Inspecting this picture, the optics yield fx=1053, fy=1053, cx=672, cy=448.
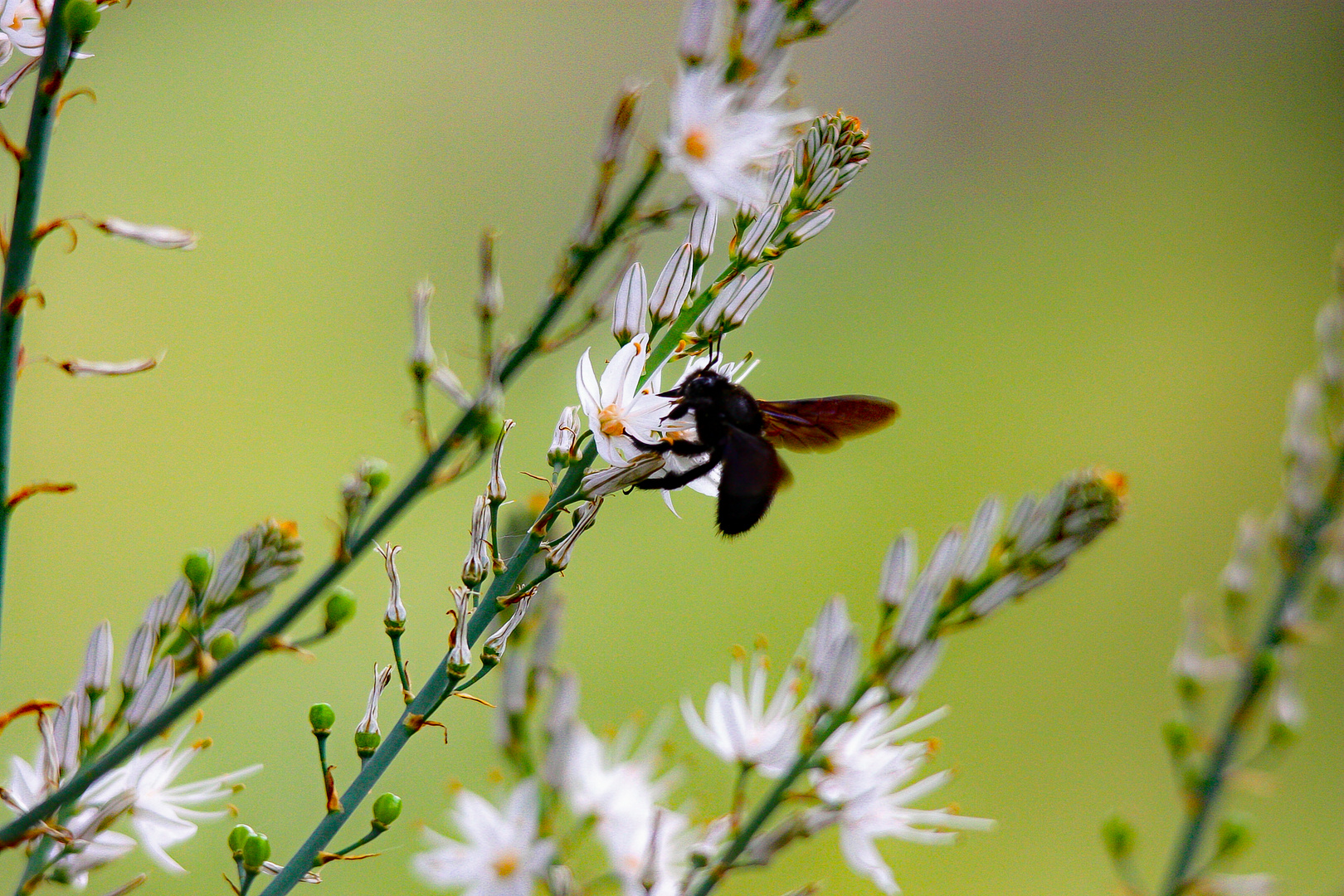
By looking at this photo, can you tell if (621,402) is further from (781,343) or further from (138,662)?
(781,343)

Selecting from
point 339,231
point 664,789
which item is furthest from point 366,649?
point 664,789

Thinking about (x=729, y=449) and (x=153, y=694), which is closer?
(x=153, y=694)

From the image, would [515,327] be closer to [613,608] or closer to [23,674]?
[613,608]

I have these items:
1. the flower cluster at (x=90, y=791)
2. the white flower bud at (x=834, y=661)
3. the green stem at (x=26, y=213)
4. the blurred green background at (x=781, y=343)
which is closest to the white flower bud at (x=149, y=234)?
the green stem at (x=26, y=213)

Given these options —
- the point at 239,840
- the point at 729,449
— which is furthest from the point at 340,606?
the point at 729,449

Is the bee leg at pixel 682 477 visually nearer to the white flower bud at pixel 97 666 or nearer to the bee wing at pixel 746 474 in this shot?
the bee wing at pixel 746 474
